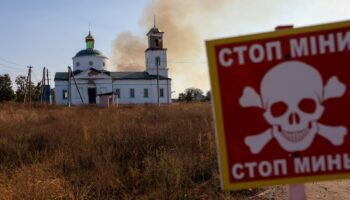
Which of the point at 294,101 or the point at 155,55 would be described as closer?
the point at 294,101

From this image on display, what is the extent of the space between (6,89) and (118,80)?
2266cm

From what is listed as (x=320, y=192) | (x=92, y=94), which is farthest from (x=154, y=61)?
(x=320, y=192)

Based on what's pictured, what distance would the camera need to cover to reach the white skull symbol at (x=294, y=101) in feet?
6.19

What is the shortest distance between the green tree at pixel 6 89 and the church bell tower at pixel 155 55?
84.6 feet

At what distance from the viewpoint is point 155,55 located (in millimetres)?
75188

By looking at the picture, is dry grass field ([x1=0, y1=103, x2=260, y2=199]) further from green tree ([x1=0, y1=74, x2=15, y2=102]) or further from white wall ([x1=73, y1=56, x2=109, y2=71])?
green tree ([x1=0, y1=74, x2=15, y2=102])

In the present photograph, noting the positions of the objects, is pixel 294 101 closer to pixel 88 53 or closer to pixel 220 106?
pixel 220 106

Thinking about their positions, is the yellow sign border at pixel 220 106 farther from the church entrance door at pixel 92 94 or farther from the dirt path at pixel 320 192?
the church entrance door at pixel 92 94

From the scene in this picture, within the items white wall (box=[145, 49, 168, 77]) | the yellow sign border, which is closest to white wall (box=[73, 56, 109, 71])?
white wall (box=[145, 49, 168, 77])

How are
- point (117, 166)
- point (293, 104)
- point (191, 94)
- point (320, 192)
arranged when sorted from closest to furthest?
point (293, 104) → point (320, 192) → point (117, 166) → point (191, 94)

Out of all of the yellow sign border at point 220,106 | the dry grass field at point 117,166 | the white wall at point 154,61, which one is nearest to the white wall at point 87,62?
the white wall at point 154,61

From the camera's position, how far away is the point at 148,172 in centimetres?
591

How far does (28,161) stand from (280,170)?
625 cm

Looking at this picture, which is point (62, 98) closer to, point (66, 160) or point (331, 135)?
point (66, 160)
